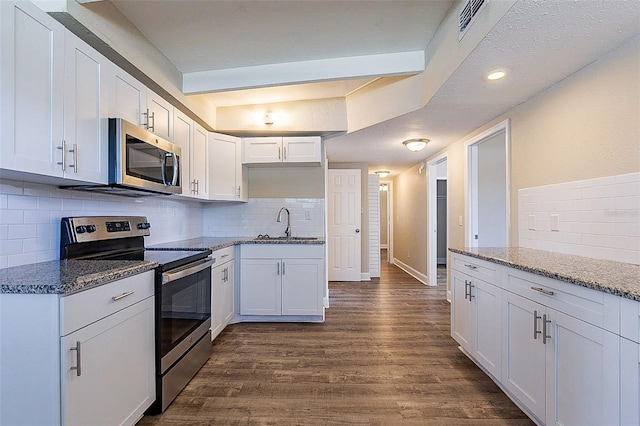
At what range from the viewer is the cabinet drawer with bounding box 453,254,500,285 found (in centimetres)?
210

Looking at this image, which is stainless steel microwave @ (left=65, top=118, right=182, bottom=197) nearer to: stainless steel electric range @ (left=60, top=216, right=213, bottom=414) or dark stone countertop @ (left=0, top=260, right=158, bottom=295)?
stainless steel electric range @ (left=60, top=216, right=213, bottom=414)

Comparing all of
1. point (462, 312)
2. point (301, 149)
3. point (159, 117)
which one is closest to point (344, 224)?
point (301, 149)

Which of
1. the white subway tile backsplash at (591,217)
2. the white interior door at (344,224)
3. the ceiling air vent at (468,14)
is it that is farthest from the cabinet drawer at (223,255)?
the white subway tile backsplash at (591,217)

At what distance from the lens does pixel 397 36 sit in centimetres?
236

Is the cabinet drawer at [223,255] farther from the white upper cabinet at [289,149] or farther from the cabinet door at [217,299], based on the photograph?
the white upper cabinet at [289,149]

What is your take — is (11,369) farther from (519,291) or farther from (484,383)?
(484,383)

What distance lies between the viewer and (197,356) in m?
2.33

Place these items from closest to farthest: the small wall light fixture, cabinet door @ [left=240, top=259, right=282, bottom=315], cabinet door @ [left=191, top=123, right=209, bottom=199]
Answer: cabinet door @ [left=191, top=123, right=209, bottom=199] → cabinet door @ [left=240, top=259, right=282, bottom=315] → the small wall light fixture

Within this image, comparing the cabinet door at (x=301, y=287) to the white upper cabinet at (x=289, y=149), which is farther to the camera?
the white upper cabinet at (x=289, y=149)

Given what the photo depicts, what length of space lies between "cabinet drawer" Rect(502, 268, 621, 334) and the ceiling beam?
1.81 m

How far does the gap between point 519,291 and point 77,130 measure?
252 centimetres

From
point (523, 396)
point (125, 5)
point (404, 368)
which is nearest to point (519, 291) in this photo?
point (523, 396)

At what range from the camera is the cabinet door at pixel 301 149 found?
12.0 feet

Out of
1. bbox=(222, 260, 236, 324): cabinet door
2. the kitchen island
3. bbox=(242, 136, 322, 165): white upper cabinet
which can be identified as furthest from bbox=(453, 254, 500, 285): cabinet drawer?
bbox=(222, 260, 236, 324): cabinet door
